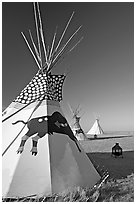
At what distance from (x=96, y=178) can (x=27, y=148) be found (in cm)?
126

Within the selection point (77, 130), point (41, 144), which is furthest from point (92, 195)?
point (77, 130)

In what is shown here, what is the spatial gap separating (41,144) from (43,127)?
275mm

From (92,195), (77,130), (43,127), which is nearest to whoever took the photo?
(92,195)

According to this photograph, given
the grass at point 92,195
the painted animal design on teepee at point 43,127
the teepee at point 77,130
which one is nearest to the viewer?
the grass at point 92,195

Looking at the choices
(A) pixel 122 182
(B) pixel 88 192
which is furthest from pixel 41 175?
(A) pixel 122 182

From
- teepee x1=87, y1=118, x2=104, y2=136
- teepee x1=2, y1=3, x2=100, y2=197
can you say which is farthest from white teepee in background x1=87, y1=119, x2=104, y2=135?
teepee x1=2, y1=3, x2=100, y2=197

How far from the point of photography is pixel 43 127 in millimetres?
3537

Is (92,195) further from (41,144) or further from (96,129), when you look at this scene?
(96,129)

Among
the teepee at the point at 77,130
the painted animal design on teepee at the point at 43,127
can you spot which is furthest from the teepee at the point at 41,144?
the teepee at the point at 77,130

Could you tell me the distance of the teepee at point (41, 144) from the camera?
3.12 metres

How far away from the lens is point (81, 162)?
143 inches

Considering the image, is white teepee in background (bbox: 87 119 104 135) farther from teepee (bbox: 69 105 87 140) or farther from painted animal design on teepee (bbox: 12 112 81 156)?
painted animal design on teepee (bbox: 12 112 81 156)

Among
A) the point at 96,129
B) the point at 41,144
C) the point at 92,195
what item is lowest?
the point at 96,129

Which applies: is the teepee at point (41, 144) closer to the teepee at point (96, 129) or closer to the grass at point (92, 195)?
the grass at point (92, 195)
